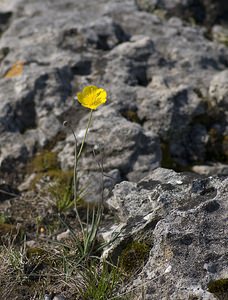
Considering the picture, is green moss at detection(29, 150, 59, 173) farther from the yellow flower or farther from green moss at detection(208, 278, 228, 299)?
green moss at detection(208, 278, 228, 299)

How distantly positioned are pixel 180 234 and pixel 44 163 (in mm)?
2347

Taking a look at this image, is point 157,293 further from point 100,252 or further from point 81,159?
point 81,159

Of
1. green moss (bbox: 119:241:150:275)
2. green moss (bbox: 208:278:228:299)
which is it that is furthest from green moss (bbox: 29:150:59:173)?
green moss (bbox: 208:278:228:299)

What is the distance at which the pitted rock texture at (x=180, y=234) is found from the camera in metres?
3.17

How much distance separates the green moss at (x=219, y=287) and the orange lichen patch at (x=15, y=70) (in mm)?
3884

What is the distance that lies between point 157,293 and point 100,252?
835mm

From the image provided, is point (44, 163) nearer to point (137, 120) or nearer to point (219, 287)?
point (137, 120)

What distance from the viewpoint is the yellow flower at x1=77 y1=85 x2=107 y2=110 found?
373 centimetres

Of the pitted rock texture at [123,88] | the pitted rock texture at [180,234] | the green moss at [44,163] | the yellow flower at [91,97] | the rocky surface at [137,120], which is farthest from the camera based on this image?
the pitted rock texture at [123,88]

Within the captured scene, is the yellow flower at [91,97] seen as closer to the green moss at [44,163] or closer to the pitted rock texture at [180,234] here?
the pitted rock texture at [180,234]

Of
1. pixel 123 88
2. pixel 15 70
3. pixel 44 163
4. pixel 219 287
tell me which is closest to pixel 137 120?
pixel 123 88

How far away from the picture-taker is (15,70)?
6.12 m

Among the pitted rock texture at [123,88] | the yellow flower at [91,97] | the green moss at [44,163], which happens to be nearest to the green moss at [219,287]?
the yellow flower at [91,97]

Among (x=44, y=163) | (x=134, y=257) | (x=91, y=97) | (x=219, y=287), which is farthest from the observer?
(x=44, y=163)
